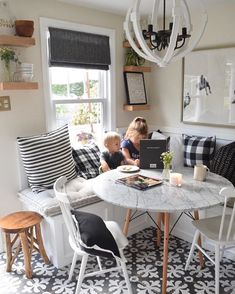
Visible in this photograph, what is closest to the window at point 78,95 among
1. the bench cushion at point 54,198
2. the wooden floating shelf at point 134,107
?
the wooden floating shelf at point 134,107

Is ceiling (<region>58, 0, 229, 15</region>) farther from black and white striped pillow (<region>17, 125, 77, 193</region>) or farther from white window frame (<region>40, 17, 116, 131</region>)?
black and white striped pillow (<region>17, 125, 77, 193</region>)

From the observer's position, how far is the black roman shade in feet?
9.05

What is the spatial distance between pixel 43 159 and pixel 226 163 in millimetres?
1666

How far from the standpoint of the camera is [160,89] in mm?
3678

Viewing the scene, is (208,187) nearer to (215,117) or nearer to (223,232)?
(223,232)

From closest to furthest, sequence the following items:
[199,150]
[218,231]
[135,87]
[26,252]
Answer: [218,231] < [26,252] < [199,150] < [135,87]

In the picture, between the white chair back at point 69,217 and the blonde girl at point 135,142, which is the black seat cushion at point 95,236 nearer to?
the white chair back at point 69,217

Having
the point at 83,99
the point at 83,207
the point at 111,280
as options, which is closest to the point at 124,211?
the point at 83,207

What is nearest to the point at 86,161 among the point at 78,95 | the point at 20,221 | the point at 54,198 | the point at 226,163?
the point at 54,198

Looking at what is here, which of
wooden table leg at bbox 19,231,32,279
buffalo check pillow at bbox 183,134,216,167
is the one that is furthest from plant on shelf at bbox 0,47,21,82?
buffalo check pillow at bbox 183,134,216,167

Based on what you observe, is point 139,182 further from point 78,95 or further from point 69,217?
point 78,95

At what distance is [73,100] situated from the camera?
3.09 metres

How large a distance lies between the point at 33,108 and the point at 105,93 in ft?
3.19

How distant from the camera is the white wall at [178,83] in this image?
294 cm
